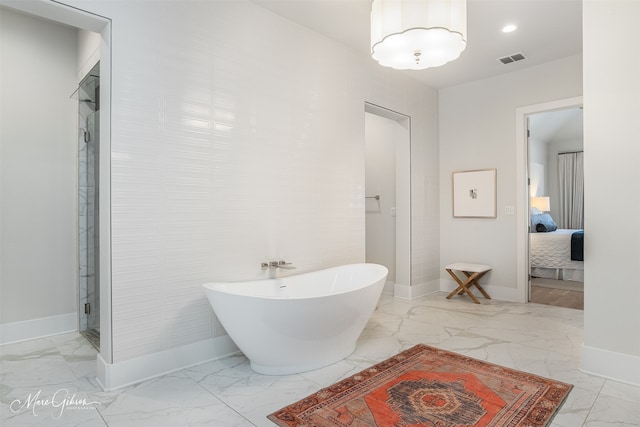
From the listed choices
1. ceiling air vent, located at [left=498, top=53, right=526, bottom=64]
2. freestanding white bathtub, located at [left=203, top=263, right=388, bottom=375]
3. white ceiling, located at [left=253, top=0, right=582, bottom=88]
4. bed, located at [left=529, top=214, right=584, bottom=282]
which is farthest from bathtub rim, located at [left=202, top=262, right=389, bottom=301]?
bed, located at [left=529, top=214, right=584, bottom=282]

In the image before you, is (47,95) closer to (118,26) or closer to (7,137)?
(7,137)

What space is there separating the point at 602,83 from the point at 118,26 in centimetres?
298

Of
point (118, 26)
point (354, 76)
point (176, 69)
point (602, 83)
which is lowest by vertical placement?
point (602, 83)

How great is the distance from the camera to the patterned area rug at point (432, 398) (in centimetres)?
182

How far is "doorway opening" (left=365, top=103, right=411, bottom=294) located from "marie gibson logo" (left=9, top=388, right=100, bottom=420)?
11.1 feet

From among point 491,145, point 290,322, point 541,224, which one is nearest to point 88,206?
point 290,322

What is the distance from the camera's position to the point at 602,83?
2303 millimetres

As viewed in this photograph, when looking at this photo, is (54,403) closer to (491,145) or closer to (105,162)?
(105,162)

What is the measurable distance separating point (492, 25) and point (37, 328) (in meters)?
4.64

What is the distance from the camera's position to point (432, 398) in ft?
6.67

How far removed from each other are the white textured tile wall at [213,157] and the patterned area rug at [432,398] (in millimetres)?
1055

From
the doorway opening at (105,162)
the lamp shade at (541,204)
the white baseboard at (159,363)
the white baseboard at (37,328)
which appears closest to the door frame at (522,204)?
the white baseboard at (159,363)

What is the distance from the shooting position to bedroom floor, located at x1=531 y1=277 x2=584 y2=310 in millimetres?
4136

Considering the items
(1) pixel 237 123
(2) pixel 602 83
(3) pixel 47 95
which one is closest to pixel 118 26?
(1) pixel 237 123
